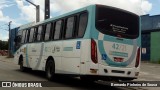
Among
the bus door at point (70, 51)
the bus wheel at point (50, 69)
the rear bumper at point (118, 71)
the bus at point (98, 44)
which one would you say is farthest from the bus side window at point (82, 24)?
the bus wheel at point (50, 69)

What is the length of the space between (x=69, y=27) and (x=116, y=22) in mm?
2124

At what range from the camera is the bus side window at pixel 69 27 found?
1362 centimetres

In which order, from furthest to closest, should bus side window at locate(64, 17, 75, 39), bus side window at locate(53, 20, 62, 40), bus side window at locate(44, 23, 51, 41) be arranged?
bus side window at locate(44, 23, 51, 41), bus side window at locate(53, 20, 62, 40), bus side window at locate(64, 17, 75, 39)

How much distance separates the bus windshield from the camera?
40.8 ft

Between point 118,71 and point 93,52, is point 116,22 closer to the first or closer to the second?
point 93,52

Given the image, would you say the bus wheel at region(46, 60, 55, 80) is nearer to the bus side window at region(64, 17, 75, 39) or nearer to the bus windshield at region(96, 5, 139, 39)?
the bus side window at region(64, 17, 75, 39)

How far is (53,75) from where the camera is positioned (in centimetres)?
1512

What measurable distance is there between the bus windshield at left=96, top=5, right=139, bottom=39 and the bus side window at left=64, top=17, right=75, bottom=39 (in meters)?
1.53

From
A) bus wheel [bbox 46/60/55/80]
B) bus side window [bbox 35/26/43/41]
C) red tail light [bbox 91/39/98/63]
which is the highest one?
bus side window [bbox 35/26/43/41]

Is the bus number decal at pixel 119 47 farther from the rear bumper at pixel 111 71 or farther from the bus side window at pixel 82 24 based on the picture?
the bus side window at pixel 82 24

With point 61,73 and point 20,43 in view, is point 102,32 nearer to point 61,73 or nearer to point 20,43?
point 61,73

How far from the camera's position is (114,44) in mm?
12625

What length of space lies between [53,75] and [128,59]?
12.4 feet

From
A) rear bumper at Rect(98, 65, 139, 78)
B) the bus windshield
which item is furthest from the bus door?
the bus windshield
